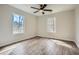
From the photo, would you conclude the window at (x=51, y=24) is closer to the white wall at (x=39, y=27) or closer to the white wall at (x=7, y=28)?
the white wall at (x=39, y=27)

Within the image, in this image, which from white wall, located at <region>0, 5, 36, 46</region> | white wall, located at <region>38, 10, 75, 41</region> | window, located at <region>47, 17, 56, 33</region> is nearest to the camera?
white wall, located at <region>38, 10, 75, 41</region>

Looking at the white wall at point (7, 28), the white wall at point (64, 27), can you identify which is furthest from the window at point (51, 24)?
the white wall at point (7, 28)

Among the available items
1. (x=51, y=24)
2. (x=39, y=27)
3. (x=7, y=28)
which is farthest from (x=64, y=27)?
(x=7, y=28)

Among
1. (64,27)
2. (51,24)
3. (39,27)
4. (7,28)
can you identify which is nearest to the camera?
(64,27)

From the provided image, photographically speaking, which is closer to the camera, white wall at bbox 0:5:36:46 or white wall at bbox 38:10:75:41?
white wall at bbox 38:10:75:41

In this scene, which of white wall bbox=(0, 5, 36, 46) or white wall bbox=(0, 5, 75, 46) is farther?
white wall bbox=(0, 5, 36, 46)

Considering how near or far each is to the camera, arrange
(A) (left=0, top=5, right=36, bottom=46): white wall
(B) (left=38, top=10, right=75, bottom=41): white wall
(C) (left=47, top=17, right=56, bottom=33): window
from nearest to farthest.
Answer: (B) (left=38, top=10, right=75, bottom=41): white wall < (C) (left=47, top=17, right=56, bottom=33): window < (A) (left=0, top=5, right=36, bottom=46): white wall

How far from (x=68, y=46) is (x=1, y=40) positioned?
7.70ft

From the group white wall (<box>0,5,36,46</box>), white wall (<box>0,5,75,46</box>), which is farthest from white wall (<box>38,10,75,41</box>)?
white wall (<box>0,5,36,46</box>)

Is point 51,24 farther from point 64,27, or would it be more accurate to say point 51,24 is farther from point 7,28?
point 7,28

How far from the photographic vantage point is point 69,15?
2227mm

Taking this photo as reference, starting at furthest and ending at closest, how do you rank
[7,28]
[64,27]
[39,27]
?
[7,28] → [39,27] → [64,27]

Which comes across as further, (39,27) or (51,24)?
(39,27)

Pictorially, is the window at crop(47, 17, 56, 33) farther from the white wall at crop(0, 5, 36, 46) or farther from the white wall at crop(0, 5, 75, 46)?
the white wall at crop(0, 5, 36, 46)
